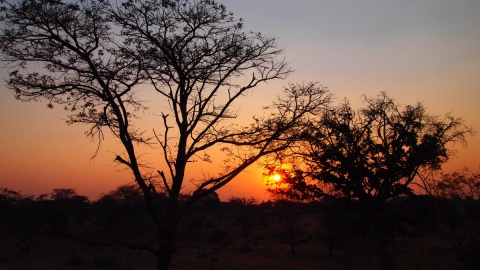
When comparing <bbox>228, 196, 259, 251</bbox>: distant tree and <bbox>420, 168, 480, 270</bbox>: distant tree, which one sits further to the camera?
<bbox>228, 196, 259, 251</bbox>: distant tree

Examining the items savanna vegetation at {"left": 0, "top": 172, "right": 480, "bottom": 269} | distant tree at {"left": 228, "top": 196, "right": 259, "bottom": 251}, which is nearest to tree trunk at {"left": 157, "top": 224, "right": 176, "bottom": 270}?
savanna vegetation at {"left": 0, "top": 172, "right": 480, "bottom": 269}

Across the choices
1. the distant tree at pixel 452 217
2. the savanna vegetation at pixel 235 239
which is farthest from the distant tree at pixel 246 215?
the distant tree at pixel 452 217

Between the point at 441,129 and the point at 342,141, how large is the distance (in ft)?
15.8

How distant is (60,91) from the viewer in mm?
7672

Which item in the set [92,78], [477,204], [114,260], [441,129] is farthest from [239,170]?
[114,260]

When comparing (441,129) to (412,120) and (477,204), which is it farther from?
(477,204)

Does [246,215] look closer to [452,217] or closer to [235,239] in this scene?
[235,239]

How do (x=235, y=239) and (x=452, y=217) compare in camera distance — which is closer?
(x=452, y=217)

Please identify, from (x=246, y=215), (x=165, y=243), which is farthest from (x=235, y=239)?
(x=165, y=243)

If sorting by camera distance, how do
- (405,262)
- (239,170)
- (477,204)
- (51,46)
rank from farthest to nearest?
(405,262), (239,170), (51,46), (477,204)

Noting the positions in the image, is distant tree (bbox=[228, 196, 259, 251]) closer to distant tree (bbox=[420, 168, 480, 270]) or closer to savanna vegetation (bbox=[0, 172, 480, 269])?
savanna vegetation (bbox=[0, 172, 480, 269])

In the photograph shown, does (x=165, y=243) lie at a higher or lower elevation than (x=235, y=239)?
lower

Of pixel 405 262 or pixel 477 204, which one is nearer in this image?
pixel 477 204

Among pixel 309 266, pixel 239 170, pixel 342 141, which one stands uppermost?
pixel 342 141
